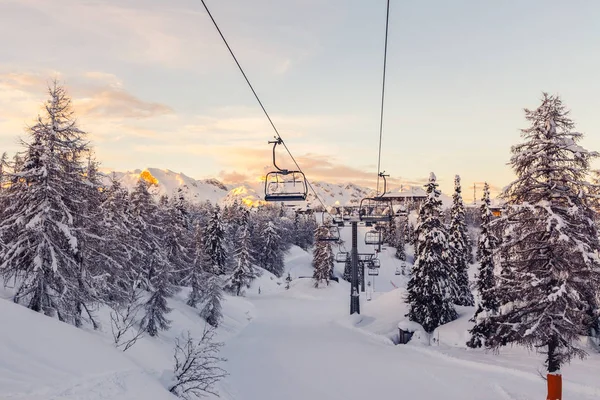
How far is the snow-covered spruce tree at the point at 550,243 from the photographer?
1725cm

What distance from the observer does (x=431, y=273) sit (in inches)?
1448

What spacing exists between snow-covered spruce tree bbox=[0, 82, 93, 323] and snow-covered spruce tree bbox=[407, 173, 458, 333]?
26324 mm

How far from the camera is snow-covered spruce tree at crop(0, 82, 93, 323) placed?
2080cm

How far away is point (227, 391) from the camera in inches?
850

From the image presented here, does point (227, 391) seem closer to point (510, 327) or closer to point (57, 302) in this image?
point (57, 302)

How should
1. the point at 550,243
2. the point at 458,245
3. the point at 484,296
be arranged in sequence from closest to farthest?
the point at 550,243, the point at 484,296, the point at 458,245

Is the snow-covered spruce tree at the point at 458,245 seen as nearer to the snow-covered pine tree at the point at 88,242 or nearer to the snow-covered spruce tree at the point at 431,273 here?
the snow-covered spruce tree at the point at 431,273

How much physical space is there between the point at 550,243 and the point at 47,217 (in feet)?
73.7

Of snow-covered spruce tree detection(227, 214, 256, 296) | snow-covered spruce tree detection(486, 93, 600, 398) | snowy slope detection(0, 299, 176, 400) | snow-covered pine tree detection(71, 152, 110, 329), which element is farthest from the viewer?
snow-covered spruce tree detection(227, 214, 256, 296)

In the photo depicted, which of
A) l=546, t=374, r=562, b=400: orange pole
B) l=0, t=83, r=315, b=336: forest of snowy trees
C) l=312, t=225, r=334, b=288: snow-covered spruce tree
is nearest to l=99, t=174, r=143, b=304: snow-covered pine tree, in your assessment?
l=0, t=83, r=315, b=336: forest of snowy trees

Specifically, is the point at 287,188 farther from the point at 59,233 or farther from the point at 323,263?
the point at 323,263

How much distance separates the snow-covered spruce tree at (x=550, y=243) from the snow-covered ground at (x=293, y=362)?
4770mm

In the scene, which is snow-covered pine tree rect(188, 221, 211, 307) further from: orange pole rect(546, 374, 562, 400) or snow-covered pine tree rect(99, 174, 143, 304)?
orange pole rect(546, 374, 562, 400)

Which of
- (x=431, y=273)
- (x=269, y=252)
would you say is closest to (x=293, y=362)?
(x=431, y=273)
